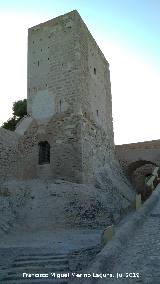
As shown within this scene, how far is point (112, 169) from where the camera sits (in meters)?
17.0

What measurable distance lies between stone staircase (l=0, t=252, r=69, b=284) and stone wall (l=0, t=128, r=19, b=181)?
763 cm

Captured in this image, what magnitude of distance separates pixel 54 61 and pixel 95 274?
12.7 meters

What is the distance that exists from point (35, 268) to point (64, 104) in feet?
32.2

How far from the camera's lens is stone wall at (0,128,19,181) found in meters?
13.5

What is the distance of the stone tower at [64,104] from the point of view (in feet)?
44.8

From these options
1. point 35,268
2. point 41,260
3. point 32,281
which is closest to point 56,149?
point 41,260

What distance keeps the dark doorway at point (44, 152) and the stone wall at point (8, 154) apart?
117cm

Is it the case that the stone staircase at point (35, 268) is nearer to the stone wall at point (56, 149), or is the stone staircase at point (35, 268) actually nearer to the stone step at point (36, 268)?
the stone step at point (36, 268)

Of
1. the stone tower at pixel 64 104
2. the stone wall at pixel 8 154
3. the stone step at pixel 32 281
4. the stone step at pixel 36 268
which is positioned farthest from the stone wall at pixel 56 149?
the stone step at pixel 32 281

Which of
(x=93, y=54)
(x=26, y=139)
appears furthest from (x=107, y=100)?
(x=26, y=139)

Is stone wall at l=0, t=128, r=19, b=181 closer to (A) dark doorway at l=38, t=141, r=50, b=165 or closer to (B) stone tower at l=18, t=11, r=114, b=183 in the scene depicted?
(B) stone tower at l=18, t=11, r=114, b=183

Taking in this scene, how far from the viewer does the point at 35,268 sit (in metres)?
5.54

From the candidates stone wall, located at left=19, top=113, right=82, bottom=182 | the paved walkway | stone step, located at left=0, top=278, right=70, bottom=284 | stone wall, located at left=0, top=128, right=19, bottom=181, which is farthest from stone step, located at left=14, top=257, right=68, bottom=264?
stone wall, located at left=0, top=128, right=19, bottom=181

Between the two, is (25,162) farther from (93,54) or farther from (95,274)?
(95,274)
